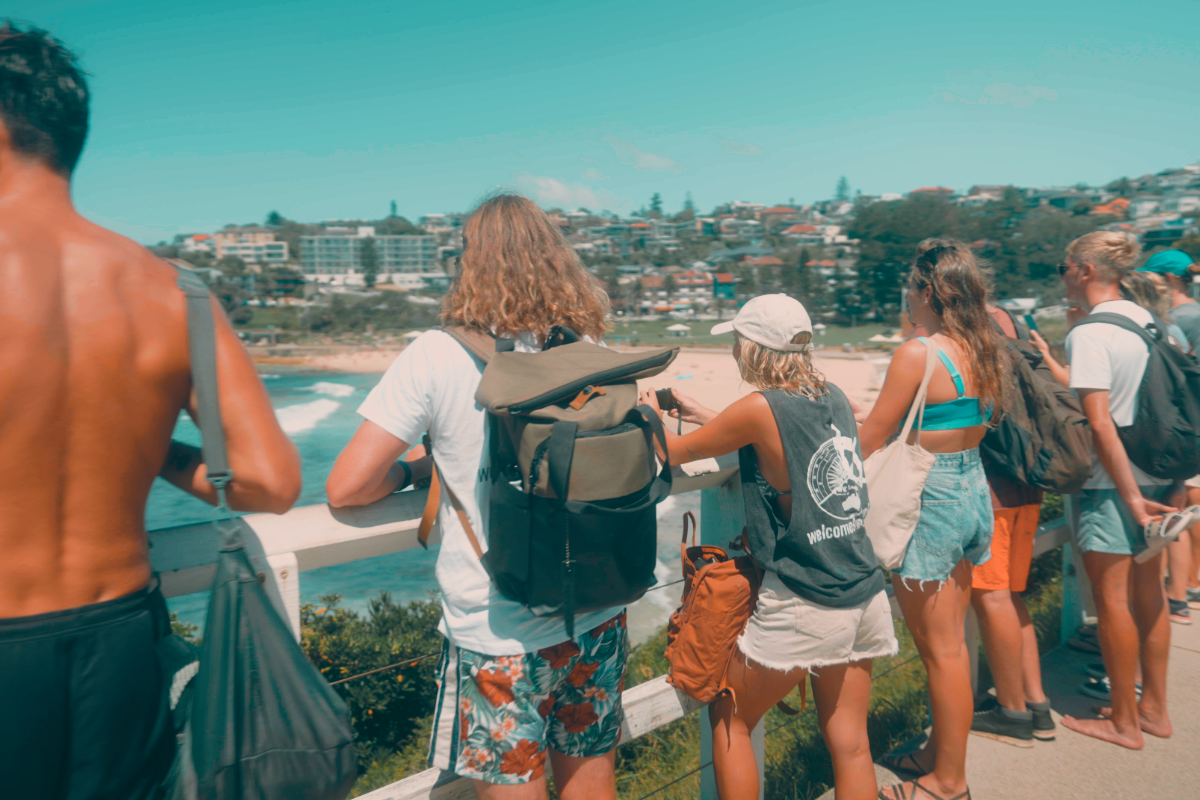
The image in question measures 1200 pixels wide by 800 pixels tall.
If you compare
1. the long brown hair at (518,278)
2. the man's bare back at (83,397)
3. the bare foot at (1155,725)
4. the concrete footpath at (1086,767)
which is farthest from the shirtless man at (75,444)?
the bare foot at (1155,725)

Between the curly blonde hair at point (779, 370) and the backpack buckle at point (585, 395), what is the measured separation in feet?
2.32

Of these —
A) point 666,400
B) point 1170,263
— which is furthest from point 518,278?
point 1170,263

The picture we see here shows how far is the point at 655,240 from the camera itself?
18162 centimetres

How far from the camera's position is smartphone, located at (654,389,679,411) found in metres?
2.17

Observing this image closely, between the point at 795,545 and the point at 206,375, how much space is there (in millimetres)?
1438

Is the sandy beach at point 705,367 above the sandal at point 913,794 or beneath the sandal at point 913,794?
beneath

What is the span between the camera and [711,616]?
2072 mm

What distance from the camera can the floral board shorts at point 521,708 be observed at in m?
1.62

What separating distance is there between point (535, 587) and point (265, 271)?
133934 mm

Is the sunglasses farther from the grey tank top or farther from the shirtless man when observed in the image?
the shirtless man

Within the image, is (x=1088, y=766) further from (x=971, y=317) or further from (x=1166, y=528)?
(x=971, y=317)

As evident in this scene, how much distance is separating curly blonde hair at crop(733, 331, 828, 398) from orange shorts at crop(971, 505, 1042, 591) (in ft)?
4.16

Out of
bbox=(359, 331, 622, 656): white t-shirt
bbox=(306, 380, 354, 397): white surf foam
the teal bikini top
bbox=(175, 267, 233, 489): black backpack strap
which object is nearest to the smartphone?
bbox=(359, 331, 622, 656): white t-shirt

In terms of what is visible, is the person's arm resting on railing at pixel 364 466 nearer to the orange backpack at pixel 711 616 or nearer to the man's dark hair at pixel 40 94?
the man's dark hair at pixel 40 94
